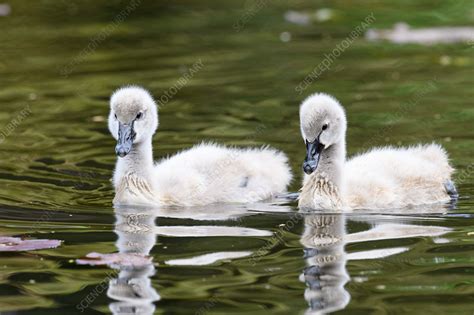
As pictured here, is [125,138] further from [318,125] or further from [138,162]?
[318,125]

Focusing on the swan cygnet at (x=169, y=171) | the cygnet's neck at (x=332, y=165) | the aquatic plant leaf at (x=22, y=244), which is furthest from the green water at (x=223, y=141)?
the cygnet's neck at (x=332, y=165)

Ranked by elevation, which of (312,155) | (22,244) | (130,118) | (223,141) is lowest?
(22,244)

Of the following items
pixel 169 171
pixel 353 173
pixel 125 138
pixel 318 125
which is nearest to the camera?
pixel 318 125

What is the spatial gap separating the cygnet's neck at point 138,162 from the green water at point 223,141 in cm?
38

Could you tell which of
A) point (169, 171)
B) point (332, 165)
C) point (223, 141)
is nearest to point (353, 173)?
point (332, 165)

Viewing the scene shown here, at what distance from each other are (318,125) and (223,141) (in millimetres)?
2565

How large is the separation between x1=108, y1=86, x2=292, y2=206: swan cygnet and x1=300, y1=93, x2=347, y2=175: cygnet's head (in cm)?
97

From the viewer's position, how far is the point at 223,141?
11000mm

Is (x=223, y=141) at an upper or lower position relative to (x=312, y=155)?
upper

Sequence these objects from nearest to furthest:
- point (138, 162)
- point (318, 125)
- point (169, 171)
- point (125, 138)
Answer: point (318, 125), point (125, 138), point (138, 162), point (169, 171)

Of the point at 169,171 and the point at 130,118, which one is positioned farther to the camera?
the point at 169,171

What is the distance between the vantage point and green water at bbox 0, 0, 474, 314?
21.7 ft

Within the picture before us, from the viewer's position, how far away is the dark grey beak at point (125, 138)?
884cm

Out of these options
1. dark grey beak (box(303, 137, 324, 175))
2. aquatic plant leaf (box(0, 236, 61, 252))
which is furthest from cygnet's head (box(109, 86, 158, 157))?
dark grey beak (box(303, 137, 324, 175))
